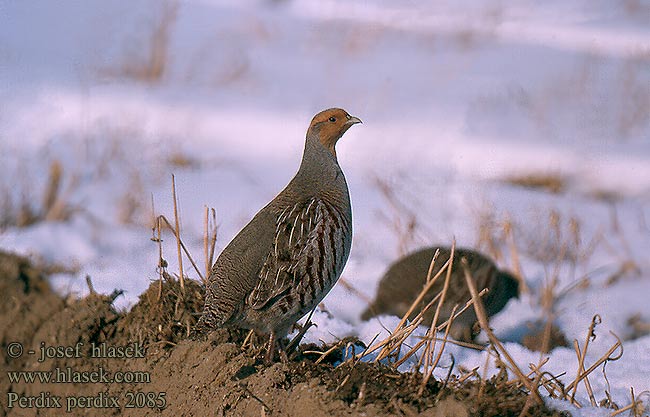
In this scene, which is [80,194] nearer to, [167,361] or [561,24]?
[167,361]

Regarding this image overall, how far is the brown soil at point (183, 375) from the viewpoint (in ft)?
6.94

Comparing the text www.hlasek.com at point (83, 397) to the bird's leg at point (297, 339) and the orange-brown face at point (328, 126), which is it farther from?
the orange-brown face at point (328, 126)

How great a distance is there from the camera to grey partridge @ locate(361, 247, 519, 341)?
4047 mm

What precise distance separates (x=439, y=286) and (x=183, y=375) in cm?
174

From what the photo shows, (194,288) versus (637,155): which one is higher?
(637,155)

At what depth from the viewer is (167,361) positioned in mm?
2730

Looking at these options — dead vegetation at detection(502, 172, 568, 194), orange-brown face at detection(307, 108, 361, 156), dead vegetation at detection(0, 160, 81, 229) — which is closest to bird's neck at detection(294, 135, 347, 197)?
orange-brown face at detection(307, 108, 361, 156)

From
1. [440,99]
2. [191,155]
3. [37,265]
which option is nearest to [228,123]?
[191,155]

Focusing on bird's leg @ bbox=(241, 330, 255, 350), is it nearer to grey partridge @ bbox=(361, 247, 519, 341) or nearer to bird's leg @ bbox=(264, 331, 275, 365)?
bird's leg @ bbox=(264, 331, 275, 365)

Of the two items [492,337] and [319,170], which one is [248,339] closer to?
[319,170]

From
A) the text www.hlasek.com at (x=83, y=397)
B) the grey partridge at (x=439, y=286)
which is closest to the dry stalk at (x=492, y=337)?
the text www.hlasek.com at (x=83, y=397)

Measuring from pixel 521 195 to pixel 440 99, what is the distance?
2.27m

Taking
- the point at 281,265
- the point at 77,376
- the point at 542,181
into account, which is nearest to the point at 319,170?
the point at 281,265

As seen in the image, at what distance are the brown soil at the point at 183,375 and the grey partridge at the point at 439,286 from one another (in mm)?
1354
